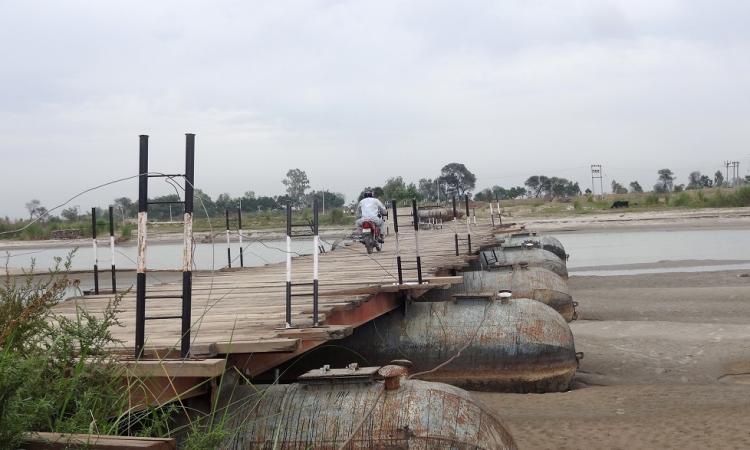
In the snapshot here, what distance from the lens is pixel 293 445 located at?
572 centimetres

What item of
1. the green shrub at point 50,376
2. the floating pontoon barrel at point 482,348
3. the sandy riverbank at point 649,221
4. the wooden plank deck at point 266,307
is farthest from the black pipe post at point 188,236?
the sandy riverbank at point 649,221

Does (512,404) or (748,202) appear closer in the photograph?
(512,404)


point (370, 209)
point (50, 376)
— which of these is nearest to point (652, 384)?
point (370, 209)

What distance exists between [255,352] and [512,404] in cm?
475

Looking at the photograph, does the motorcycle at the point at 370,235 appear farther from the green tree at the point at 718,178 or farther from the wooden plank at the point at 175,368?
the green tree at the point at 718,178

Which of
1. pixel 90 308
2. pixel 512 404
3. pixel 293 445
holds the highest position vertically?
pixel 90 308

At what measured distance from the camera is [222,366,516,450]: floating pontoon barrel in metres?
5.53

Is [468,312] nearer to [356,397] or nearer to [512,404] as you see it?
[512,404]

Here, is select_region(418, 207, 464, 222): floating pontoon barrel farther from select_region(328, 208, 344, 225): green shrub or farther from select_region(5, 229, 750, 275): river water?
select_region(328, 208, 344, 225): green shrub

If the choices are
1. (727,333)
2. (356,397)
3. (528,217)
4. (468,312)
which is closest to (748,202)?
(528,217)

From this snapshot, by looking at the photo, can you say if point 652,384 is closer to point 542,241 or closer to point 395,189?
point 542,241

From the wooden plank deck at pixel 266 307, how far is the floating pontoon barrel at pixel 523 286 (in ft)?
2.46

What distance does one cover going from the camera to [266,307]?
805cm

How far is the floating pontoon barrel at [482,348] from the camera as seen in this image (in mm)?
10227
